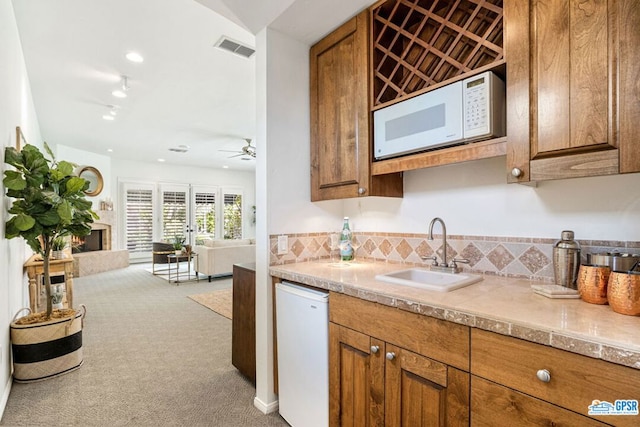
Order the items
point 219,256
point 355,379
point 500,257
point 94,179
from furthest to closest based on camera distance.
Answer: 1. point 94,179
2. point 219,256
3. point 500,257
4. point 355,379

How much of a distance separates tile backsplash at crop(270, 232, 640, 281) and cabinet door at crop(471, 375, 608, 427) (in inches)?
29.2

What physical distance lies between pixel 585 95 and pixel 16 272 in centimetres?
409

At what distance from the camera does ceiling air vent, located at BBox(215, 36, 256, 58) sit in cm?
281

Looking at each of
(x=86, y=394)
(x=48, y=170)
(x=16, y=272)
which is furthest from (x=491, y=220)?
(x=16, y=272)

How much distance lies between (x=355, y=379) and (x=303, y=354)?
1.18ft

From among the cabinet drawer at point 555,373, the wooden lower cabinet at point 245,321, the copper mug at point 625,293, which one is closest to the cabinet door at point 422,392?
the cabinet drawer at point 555,373

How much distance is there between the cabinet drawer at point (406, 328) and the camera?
1.13 meters

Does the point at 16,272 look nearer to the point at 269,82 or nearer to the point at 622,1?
the point at 269,82

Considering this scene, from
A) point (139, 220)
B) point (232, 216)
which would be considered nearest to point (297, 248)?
point (139, 220)

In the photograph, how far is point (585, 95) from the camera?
1.15 m

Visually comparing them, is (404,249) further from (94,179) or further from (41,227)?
(94,179)

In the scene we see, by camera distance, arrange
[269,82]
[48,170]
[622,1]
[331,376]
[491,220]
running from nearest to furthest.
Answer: [622,1] < [331,376] < [491,220] < [269,82] < [48,170]

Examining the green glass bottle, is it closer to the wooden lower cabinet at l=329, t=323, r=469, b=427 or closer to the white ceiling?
the wooden lower cabinet at l=329, t=323, r=469, b=427

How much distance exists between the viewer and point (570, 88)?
118cm
